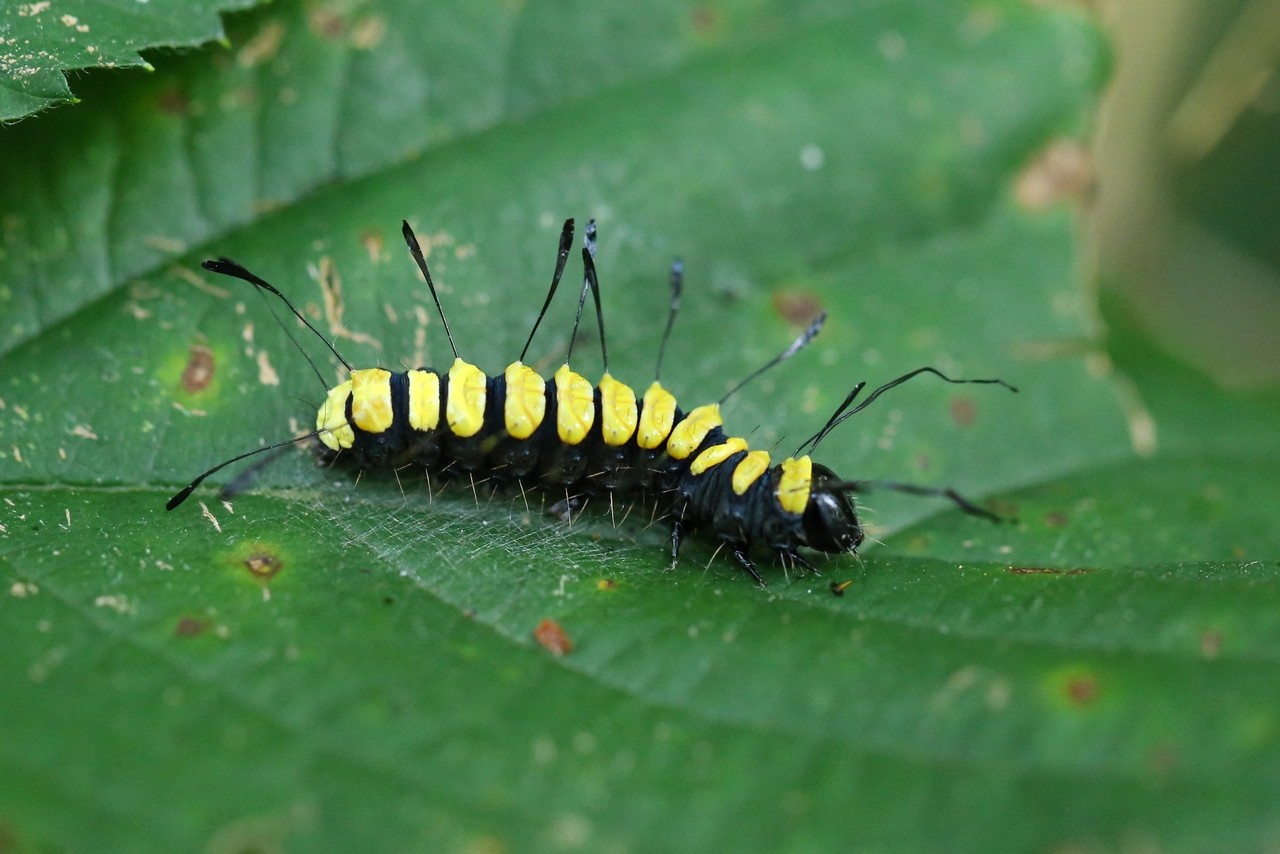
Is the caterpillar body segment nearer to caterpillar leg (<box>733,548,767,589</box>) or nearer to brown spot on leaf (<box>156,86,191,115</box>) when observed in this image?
caterpillar leg (<box>733,548,767,589</box>)

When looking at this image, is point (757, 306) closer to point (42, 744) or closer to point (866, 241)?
point (866, 241)

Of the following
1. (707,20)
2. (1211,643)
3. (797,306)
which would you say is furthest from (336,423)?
(1211,643)

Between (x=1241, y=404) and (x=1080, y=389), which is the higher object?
(x=1080, y=389)

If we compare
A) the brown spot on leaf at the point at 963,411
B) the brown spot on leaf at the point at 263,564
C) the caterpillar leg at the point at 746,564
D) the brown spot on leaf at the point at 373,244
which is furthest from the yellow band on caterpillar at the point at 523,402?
the brown spot on leaf at the point at 963,411

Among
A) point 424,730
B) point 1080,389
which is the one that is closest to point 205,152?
point 424,730

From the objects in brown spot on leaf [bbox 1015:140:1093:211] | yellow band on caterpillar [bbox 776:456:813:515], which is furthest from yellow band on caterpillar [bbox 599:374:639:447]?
brown spot on leaf [bbox 1015:140:1093:211]

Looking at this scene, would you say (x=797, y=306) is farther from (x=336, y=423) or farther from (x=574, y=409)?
(x=336, y=423)
